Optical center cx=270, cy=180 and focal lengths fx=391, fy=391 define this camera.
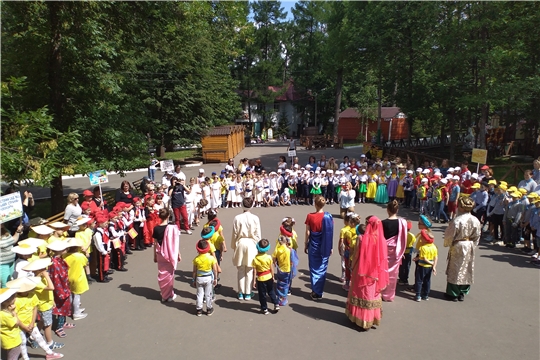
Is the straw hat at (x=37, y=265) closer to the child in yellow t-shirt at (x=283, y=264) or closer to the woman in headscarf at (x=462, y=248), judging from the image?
the child in yellow t-shirt at (x=283, y=264)

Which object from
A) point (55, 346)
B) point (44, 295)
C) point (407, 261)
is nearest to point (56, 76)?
point (44, 295)

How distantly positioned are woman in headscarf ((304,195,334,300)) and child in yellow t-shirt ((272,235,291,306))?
493mm

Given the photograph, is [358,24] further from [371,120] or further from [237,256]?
[237,256]

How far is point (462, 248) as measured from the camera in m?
7.06

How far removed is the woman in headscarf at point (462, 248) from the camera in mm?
7062

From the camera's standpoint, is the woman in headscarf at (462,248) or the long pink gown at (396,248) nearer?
the long pink gown at (396,248)

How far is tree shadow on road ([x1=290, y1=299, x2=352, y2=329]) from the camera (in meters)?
6.48

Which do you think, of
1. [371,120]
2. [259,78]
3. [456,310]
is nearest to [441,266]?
[456,310]

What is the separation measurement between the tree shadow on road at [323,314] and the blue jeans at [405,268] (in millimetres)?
1730

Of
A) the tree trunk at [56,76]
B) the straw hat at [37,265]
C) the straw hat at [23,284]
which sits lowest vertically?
the straw hat at [23,284]

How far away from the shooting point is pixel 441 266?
356 inches

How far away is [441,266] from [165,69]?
23.6 meters

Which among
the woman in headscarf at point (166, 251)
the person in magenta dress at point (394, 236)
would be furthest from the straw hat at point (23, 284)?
the person in magenta dress at point (394, 236)

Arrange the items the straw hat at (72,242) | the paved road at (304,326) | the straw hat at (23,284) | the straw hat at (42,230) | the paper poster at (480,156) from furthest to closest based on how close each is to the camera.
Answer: the paper poster at (480,156) < the straw hat at (42,230) < the straw hat at (72,242) < the paved road at (304,326) < the straw hat at (23,284)
